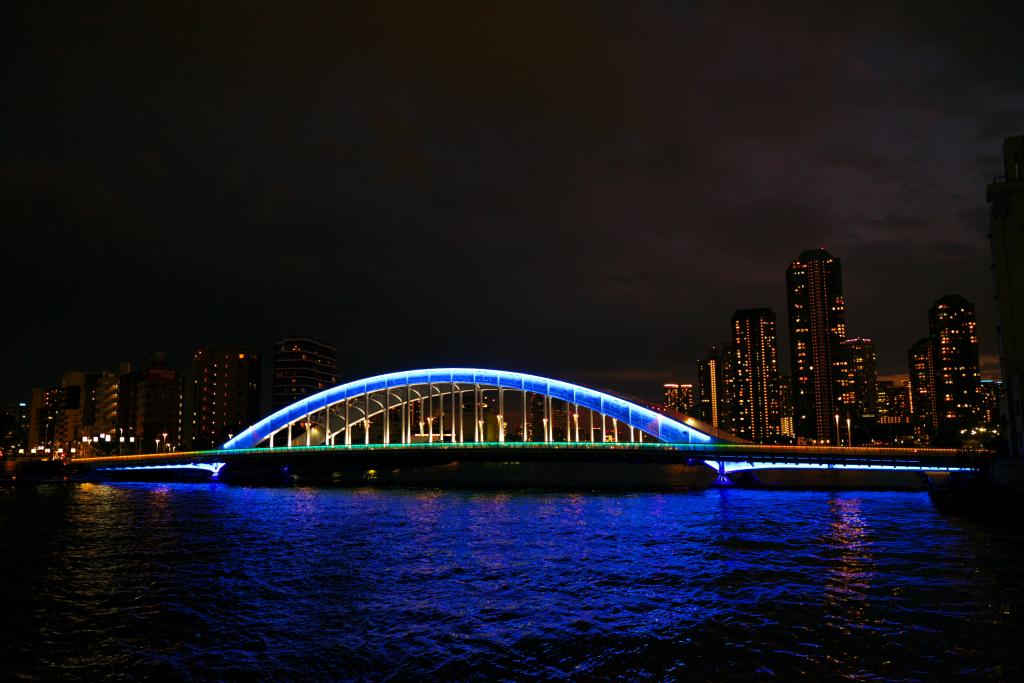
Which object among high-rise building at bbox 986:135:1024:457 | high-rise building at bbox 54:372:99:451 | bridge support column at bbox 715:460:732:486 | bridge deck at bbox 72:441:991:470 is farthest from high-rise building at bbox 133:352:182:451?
high-rise building at bbox 986:135:1024:457

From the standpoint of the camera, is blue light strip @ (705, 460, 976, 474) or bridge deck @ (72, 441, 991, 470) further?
bridge deck @ (72, 441, 991, 470)

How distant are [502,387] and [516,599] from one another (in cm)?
7392

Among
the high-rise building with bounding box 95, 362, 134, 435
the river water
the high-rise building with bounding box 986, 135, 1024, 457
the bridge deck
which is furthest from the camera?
the high-rise building with bounding box 95, 362, 134, 435

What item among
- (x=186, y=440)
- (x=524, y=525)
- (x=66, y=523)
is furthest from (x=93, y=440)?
(x=524, y=525)

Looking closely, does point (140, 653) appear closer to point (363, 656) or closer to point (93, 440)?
point (363, 656)

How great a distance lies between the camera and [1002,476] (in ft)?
165

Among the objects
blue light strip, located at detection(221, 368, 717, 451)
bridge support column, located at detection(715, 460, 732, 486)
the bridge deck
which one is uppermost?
blue light strip, located at detection(221, 368, 717, 451)

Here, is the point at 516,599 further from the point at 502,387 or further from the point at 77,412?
the point at 77,412

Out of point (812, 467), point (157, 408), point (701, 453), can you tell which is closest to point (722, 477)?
point (701, 453)

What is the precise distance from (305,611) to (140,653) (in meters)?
5.02

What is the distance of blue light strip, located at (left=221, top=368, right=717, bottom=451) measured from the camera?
83.7 m

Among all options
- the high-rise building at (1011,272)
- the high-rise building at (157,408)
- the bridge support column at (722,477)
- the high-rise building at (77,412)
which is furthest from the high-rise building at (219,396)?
the high-rise building at (1011,272)

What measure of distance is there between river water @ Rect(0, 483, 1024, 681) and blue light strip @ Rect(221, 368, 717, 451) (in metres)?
36.6

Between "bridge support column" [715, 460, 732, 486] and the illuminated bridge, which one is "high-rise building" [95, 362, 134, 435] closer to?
the illuminated bridge
